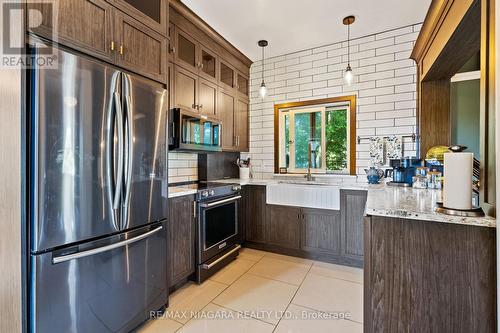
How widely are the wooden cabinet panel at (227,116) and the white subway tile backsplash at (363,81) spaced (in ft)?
1.99

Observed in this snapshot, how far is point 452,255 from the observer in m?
1.08

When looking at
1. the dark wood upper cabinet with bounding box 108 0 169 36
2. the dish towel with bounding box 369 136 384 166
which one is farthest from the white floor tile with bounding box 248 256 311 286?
the dark wood upper cabinet with bounding box 108 0 169 36

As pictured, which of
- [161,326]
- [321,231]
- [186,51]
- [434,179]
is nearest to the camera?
[161,326]

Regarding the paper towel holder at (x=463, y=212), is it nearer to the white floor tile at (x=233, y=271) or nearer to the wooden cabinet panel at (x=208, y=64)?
the white floor tile at (x=233, y=271)

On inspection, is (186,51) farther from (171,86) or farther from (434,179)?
(434,179)

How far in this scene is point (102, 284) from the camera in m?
1.46

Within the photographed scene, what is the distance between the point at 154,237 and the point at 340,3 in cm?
284

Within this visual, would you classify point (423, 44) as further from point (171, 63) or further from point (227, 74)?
point (171, 63)

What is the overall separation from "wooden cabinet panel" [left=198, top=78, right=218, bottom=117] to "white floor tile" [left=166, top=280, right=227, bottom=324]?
1946 mm

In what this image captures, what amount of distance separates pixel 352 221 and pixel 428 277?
5.39 feet

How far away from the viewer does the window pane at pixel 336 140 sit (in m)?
3.35

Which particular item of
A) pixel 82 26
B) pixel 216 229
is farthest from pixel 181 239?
pixel 82 26

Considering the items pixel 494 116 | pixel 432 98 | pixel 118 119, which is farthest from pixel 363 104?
pixel 118 119

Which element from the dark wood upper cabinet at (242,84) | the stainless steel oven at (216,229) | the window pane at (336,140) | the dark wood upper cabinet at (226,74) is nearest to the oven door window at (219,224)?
the stainless steel oven at (216,229)
